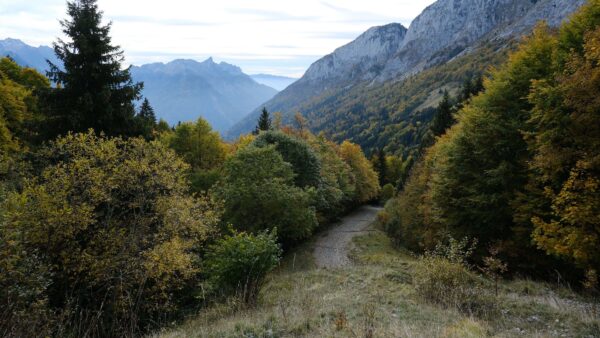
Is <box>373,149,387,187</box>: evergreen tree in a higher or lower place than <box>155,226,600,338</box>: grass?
lower

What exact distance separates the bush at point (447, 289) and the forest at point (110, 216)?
15.6ft

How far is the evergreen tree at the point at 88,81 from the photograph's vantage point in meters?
19.8

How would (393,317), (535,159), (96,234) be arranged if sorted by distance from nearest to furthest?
(393,317) < (96,234) < (535,159)

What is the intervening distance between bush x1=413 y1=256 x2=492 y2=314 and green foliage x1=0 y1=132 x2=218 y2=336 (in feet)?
22.7

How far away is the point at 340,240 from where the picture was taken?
129ft

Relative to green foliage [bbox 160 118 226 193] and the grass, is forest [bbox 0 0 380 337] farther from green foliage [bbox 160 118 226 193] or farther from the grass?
green foliage [bbox 160 118 226 193]

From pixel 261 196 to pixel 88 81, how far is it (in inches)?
517

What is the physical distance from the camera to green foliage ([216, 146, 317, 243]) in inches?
1040

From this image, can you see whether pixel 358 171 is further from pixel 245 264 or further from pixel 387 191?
pixel 245 264

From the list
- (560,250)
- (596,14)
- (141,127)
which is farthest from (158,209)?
(596,14)

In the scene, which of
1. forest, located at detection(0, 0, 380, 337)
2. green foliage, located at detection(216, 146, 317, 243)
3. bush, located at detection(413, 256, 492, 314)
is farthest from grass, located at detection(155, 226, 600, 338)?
green foliage, located at detection(216, 146, 317, 243)

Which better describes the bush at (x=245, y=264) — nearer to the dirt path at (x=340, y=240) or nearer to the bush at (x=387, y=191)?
the dirt path at (x=340, y=240)

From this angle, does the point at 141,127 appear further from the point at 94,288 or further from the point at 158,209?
the point at 94,288

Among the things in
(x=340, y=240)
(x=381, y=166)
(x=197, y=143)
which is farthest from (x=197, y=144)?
(x=381, y=166)
